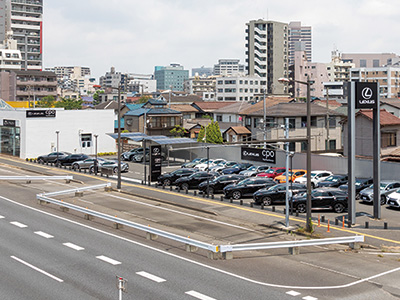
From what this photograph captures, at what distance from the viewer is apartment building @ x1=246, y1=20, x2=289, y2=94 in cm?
15775

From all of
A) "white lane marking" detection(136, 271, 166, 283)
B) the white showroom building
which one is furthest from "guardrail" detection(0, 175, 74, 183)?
"white lane marking" detection(136, 271, 166, 283)

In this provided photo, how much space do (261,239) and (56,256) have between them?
34.2 feet

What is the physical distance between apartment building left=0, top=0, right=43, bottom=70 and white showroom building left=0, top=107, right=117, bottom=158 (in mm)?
81145

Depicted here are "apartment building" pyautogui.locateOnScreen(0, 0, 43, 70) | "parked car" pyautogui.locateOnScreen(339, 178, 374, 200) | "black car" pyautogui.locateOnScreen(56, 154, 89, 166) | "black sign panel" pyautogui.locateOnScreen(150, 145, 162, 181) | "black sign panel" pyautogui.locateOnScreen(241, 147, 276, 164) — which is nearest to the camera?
"parked car" pyautogui.locateOnScreen(339, 178, 374, 200)

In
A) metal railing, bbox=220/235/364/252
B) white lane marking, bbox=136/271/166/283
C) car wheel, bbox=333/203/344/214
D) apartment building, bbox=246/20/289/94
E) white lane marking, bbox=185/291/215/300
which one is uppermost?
apartment building, bbox=246/20/289/94

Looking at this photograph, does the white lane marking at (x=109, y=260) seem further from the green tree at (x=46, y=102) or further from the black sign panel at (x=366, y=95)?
the green tree at (x=46, y=102)

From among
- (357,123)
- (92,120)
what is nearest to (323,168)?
(357,123)

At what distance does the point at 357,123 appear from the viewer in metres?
56.9

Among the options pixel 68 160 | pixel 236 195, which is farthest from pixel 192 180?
pixel 68 160

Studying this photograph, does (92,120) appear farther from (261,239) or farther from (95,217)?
(261,239)

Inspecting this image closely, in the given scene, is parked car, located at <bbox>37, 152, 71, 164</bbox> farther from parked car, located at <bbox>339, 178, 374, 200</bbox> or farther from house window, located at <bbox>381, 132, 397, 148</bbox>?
house window, located at <bbox>381, 132, 397, 148</bbox>

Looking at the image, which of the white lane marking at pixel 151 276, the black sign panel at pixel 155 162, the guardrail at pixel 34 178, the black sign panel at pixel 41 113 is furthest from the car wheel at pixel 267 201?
the black sign panel at pixel 41 113

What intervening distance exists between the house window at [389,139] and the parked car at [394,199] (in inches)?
783

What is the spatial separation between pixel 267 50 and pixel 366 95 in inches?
5142
